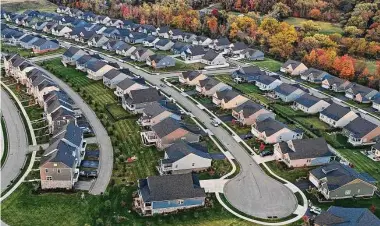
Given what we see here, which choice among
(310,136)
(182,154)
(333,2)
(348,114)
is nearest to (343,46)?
(333,2)

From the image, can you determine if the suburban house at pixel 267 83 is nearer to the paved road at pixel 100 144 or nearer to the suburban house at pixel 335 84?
the suburban house at pixel 335 84

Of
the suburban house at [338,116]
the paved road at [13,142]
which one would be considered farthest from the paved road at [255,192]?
the paved road at [13,142]

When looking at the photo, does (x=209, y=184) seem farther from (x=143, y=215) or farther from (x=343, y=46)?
(x=343, y=46)

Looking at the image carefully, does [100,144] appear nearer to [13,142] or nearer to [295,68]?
[13,142]

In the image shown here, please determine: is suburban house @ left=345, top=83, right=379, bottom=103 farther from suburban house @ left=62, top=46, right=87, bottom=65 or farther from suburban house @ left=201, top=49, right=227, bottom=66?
suburban house @ left=62, top=46, right=87, bottom=65

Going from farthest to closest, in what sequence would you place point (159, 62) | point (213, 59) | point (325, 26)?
point (325, 26), point (213, 59), point (159, 62)

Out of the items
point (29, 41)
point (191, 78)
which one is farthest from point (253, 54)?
point (29, 41)

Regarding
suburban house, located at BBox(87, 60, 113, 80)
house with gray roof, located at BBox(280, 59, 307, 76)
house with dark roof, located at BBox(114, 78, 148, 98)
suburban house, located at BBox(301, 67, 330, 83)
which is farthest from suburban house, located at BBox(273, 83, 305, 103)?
suburban house, located at BBox(87, 60, 113, 80)
